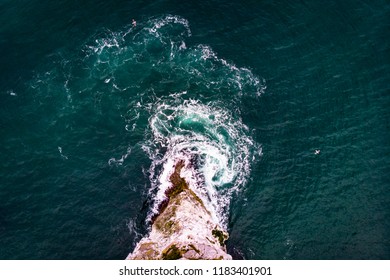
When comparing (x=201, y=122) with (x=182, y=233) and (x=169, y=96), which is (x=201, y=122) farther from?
(x=182, y=233)

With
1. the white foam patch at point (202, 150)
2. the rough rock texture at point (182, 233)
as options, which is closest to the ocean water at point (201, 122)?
the white foam patch at point (202, 150)

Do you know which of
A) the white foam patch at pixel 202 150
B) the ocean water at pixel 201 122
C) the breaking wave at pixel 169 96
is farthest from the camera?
the breaking wave at pixel 169 96

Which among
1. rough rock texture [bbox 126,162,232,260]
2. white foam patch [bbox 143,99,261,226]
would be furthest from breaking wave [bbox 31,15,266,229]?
rough rock texture [bbox 126,162,232,260]

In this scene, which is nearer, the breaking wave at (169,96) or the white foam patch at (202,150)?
the white foam patch at (202,150)

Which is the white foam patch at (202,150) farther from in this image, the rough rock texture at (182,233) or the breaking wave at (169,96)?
the rough rock texture at (182,233)

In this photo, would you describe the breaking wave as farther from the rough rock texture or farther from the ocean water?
the rough rock texture

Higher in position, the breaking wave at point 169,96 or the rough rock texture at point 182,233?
the breaking wave at point 169,96
